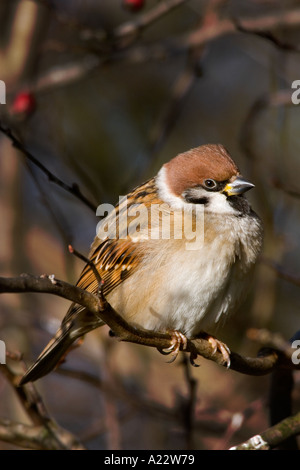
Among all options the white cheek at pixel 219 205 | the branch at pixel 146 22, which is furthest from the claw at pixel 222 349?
the branch at pixel 146 22

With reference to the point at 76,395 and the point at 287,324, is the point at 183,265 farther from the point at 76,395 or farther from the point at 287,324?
the point at 76,395

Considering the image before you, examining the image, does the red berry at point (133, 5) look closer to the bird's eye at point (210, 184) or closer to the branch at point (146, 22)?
the branch at point (146, 22)

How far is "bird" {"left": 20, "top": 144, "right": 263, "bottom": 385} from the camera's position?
3244 millimetres

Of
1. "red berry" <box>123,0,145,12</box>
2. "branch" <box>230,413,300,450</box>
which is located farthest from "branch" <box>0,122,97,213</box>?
"red berry" <box>123,0,145,12</box>

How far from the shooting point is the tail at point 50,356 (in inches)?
126

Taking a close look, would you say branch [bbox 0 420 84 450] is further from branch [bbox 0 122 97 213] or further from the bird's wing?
branch [bbox 0 122 97 213]

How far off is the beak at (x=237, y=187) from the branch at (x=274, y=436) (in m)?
1.08

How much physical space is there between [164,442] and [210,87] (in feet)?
12.3

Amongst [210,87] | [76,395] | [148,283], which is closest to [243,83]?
[210,87]

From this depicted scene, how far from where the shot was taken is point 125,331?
2.55m

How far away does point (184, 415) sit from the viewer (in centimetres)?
357

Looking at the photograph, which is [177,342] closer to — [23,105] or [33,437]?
[33,437]

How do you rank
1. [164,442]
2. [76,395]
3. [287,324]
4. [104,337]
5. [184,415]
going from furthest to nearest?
[76,395], [287,324], [164,442], [104,337], [184,415]
